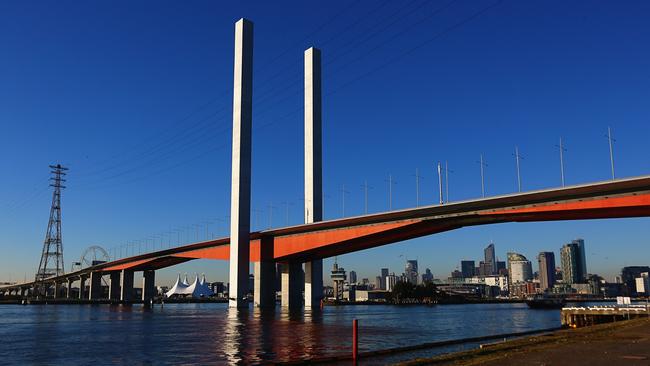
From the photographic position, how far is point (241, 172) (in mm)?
86875

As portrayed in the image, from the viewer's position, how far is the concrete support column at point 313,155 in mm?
91062

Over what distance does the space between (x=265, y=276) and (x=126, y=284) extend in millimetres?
80619

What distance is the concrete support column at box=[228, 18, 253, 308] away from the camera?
87188 millimetres

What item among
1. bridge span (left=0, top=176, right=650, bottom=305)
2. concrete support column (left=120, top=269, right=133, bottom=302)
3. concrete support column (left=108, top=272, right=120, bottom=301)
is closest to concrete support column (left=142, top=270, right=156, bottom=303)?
concrete support column (left=120, top=269, right=133, bottom=302)

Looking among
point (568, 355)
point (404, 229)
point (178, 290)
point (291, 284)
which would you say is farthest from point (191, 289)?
point (568, 355)

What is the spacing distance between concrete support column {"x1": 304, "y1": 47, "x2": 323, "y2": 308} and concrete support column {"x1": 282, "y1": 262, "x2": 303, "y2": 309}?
1836 millimetres

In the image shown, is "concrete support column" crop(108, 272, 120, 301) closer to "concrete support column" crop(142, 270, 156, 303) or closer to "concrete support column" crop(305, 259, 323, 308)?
"concrete support column" crop(142, 270, 156, 303)

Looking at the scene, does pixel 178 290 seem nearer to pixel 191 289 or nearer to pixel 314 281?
pixel 191 289

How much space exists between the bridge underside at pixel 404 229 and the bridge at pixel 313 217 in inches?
3.4

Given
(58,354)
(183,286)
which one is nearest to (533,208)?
(58,354)

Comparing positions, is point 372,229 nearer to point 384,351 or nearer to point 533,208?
point 533,208

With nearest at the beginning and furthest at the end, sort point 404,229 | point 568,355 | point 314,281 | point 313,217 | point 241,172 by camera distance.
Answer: point 568,355 < point 404,229 < point 241,172 < point 313,217 < point 314,281

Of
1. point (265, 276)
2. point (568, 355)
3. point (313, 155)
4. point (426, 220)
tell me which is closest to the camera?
point (568, 355)

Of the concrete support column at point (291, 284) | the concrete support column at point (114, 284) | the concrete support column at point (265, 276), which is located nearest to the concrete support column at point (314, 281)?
the concrete support column at point (291, 284)
